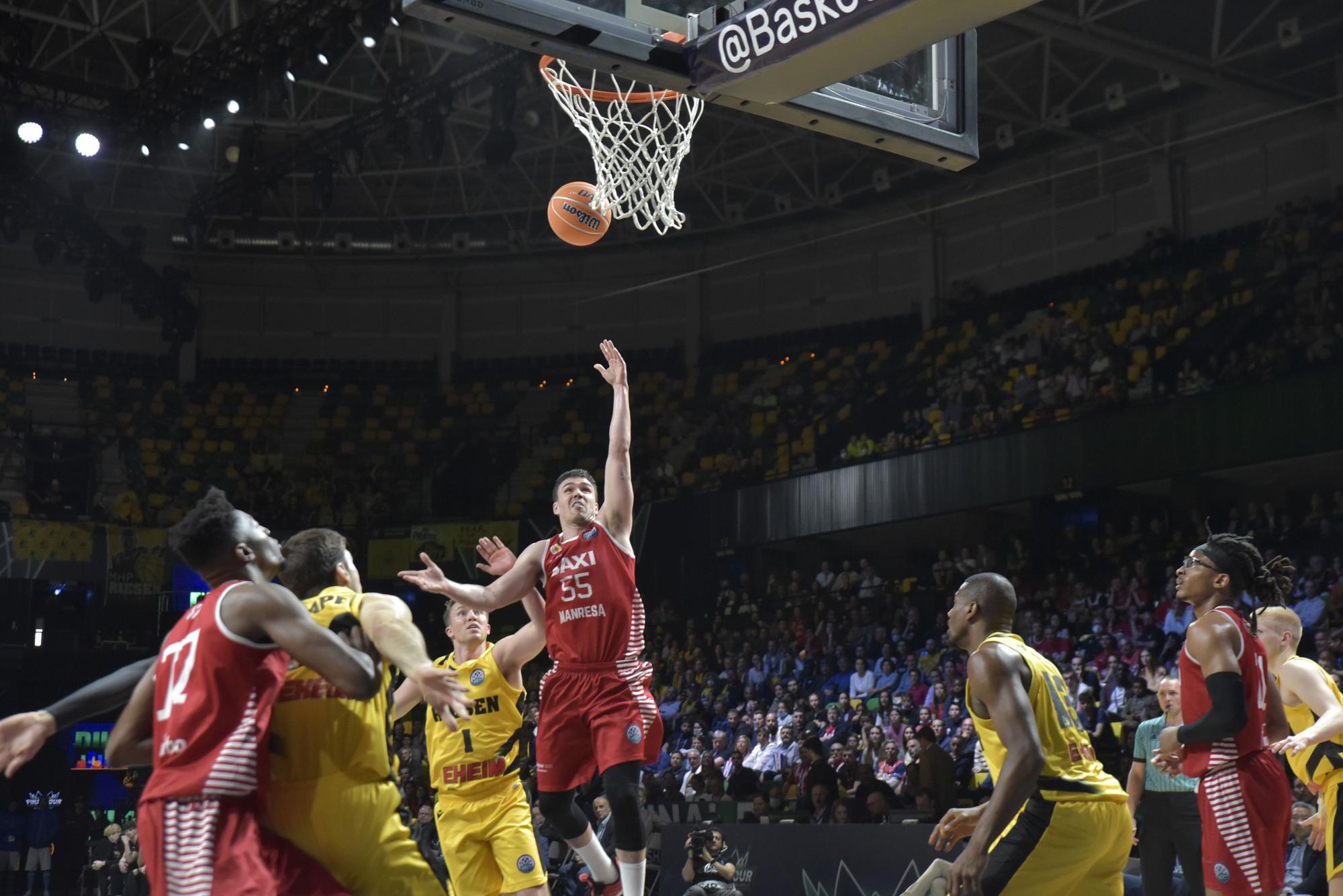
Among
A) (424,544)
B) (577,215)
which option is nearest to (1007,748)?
(577,215)

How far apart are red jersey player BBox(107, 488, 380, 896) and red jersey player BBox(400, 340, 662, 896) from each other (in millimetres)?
2660

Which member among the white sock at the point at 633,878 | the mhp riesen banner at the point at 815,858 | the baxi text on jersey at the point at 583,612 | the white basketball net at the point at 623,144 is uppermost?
the white basketball net at the point at 623,144

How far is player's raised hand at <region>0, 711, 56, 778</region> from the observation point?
445 cm

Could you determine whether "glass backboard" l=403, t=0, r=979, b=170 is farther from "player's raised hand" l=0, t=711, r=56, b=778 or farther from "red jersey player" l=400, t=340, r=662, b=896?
"player's raised hand" l=0, t=711, r=56, b=778

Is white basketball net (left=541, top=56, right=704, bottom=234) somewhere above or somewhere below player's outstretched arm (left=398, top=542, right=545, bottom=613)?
above

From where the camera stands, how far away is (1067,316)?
21812mm

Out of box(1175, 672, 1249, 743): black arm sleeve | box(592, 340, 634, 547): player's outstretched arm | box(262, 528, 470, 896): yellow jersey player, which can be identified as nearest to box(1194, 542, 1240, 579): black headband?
box(1175, 672, 1249, 743): black arm sleeve

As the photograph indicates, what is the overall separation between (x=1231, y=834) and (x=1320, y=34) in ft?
56.9

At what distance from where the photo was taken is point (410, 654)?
4.39 metres

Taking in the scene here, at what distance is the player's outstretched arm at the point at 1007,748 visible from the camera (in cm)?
471

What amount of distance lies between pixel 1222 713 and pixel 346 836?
3.45 metres

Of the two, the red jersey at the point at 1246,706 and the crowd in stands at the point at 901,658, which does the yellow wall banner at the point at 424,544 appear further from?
the red jersey at the point at 1246,706

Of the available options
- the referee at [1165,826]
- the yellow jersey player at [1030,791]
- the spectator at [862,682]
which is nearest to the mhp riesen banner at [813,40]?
the yellow jersey player at [1030,791]

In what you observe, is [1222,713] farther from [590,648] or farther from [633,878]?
[590,648]
